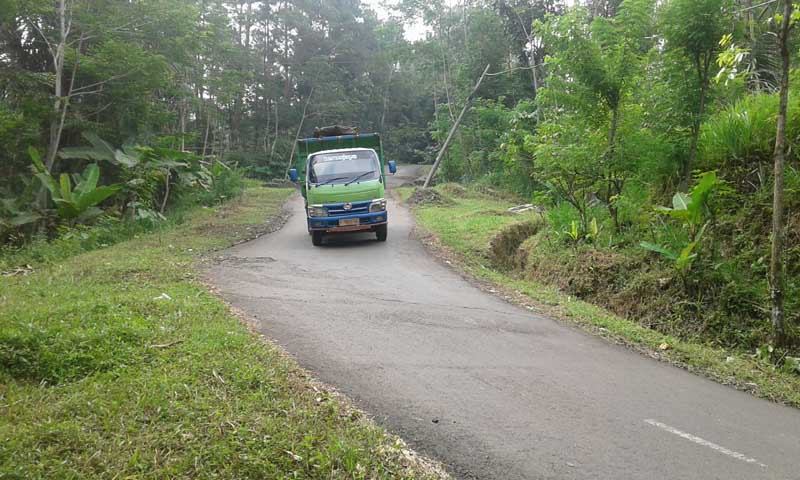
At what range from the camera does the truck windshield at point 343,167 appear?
41.4ft

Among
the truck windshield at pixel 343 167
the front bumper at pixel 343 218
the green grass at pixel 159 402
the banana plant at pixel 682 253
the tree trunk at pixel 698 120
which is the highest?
the tree trunk at pixel 698 120

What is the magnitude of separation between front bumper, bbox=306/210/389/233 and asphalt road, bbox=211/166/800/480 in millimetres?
3528

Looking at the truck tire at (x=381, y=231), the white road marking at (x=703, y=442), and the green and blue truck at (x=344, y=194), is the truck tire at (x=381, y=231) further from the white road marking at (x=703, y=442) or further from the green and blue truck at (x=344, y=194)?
the white road marking at (x=703, y=442)

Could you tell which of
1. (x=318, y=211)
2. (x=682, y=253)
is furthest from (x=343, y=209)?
(x=682, y=253)

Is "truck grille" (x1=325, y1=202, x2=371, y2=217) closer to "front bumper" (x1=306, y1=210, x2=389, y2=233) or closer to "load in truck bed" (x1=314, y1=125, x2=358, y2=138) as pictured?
"front bumper" (x1=306, y1=210, x2=389, y2=233)

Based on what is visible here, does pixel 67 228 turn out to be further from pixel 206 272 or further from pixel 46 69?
pixel 46 69

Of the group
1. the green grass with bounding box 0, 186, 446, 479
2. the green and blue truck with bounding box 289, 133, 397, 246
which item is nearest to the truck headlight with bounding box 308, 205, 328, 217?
the green and blue truck with bounding box 289, 133, 397, 246

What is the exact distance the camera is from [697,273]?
7.66 metres

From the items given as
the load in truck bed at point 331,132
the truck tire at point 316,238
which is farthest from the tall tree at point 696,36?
the load in truck bed at point 331,132

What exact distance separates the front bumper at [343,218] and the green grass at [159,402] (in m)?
5.66

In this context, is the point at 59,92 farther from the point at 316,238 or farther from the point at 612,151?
the point at 612,151

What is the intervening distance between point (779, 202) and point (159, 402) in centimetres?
655

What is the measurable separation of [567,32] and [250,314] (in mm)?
7140

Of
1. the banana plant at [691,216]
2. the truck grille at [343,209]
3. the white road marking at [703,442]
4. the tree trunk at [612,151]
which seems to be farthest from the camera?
the truck grille at [343,209]
